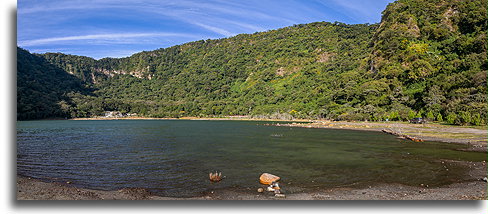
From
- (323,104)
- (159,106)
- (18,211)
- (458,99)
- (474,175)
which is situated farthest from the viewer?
(159,106)

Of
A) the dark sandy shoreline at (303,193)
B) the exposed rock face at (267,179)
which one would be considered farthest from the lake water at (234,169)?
the dark sandy shoreline at (303,193)

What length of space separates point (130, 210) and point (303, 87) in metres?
146

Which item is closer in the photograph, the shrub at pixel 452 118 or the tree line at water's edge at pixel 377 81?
the shrub at pixel 452 118

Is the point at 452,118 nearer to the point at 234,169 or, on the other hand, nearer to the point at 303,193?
the point at 234,169

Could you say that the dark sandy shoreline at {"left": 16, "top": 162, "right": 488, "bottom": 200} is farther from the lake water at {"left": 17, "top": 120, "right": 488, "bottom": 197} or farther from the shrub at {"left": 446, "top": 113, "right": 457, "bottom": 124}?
the shrub at {"left": 446, "top": 113, "right": 457, "bottom": 124}

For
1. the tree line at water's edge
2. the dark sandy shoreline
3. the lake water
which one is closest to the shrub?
the tree line at water's edge

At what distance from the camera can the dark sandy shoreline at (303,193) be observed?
38.4 ft

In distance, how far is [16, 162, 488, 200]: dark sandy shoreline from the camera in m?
11.7

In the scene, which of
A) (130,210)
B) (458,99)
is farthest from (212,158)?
(458,99)

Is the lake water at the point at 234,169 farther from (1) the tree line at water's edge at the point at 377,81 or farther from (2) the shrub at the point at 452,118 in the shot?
(2) the shrub at the point at 452,118

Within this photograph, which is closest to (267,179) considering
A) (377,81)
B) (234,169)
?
(234,169)

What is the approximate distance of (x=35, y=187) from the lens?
43.3 ft

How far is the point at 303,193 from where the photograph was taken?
13.0 meters

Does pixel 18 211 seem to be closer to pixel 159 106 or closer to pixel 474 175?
pixel 474 175
